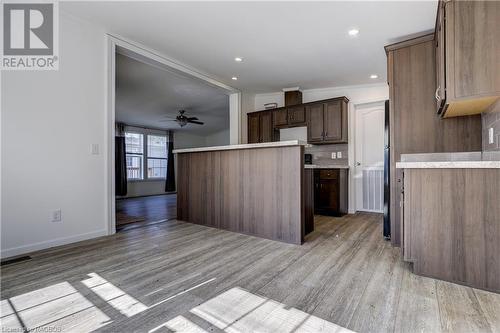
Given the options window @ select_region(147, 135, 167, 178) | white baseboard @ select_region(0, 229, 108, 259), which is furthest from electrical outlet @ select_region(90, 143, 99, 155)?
window @ select_region(147, 135, 167, 178)

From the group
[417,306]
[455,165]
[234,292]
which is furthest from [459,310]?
[234,292]

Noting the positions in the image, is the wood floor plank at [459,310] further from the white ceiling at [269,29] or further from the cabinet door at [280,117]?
the cabinet door at [280,117]

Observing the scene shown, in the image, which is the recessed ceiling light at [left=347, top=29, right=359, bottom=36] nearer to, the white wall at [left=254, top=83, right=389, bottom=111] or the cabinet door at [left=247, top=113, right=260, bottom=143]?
the white wall at [left=254, top=83, right=389, bottom=111]

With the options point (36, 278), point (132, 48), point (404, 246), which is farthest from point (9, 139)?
point (404, 246)

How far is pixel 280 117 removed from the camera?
17.0ft

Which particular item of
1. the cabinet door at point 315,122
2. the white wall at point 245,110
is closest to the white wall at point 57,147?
the white wall at point 245,110

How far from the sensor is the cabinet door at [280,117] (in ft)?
16.8

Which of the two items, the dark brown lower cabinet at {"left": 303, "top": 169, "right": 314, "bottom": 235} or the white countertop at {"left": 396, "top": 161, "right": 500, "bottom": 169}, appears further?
the dark brown lower cabinet at {"left": 303, "top": 169, "right": 314, "bottom": 235}

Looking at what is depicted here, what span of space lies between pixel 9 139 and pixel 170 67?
2.20 m

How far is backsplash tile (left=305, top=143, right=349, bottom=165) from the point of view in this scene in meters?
4.81

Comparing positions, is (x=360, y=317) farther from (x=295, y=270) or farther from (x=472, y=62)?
(x=472, y=62)

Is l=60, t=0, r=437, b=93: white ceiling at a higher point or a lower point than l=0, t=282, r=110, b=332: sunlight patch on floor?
higher

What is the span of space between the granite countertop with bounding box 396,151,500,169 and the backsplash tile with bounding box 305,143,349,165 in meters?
2.32

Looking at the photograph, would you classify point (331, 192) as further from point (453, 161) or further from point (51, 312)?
point (51, 312)
